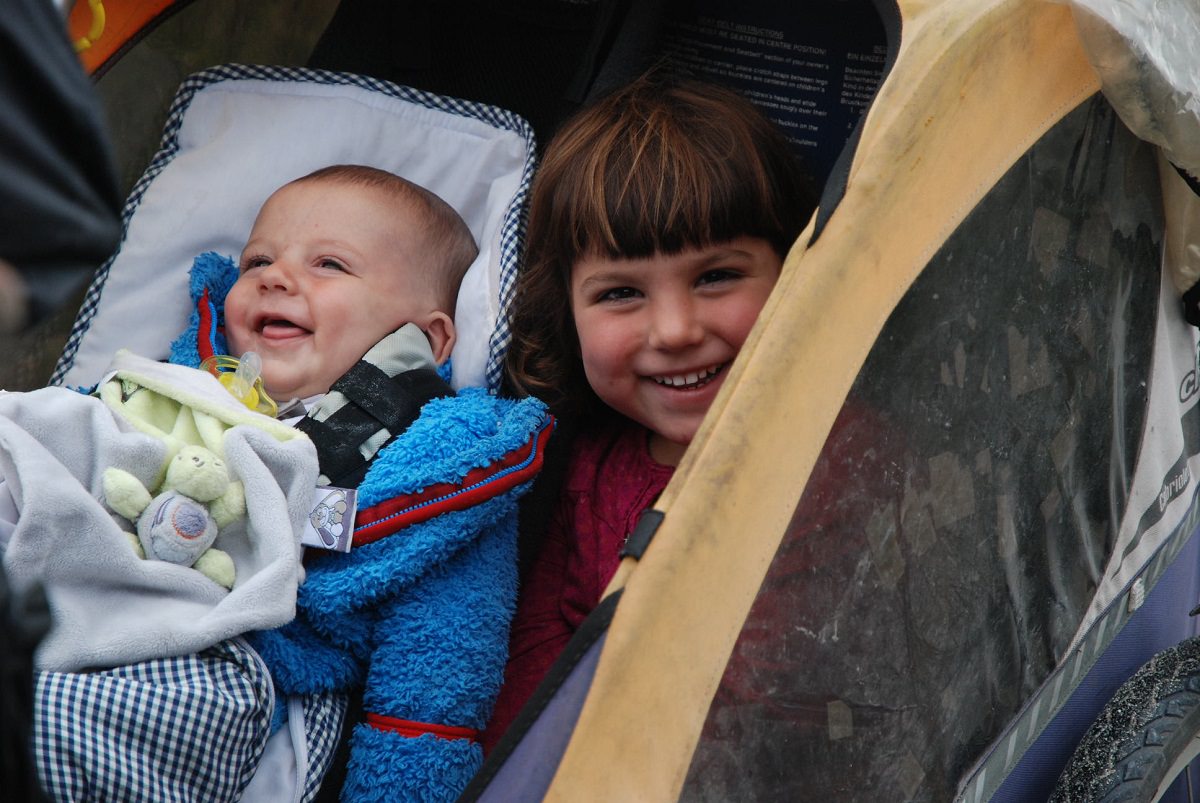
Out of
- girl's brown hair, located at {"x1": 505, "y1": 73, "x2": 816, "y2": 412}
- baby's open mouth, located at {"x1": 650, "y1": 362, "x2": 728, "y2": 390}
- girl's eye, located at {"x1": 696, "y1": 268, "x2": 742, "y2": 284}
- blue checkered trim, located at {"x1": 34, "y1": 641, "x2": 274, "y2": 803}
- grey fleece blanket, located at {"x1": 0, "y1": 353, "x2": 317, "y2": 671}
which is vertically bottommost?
blue checkered trim, located at {"x1": 34, "y1": 641, "x2": 274, "y2": 803}

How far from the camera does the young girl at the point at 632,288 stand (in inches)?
62.6

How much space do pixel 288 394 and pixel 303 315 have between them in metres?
0.11

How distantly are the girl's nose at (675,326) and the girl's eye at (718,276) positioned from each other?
47 mm

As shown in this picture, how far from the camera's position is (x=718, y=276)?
1.62 meters

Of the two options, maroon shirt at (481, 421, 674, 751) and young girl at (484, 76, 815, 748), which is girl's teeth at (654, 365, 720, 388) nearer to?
young girl at (484, 76, 815, 748)

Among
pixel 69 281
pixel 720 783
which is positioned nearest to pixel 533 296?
pixel 720 783

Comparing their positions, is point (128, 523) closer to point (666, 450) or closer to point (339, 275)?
point (339, 275)

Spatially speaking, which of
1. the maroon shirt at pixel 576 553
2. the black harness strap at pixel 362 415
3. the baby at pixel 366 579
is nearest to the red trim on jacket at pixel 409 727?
the baby at pixel 366 579

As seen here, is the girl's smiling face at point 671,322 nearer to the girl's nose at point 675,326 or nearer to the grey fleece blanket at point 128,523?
the girl's nose at point 675,326

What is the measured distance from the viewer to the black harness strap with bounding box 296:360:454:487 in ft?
5.09

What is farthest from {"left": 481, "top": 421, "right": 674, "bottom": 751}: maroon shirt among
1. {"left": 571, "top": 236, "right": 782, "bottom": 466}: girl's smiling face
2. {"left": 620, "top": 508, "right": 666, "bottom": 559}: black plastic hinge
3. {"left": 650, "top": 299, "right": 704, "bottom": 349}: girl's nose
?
{"left": 620, "top": 508, "right": 666, "bottom": 559}: black plastic hinge

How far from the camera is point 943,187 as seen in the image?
117cm

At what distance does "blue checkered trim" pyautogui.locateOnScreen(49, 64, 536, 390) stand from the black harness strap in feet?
0.82

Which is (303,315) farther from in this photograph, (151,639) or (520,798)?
(520,798)
